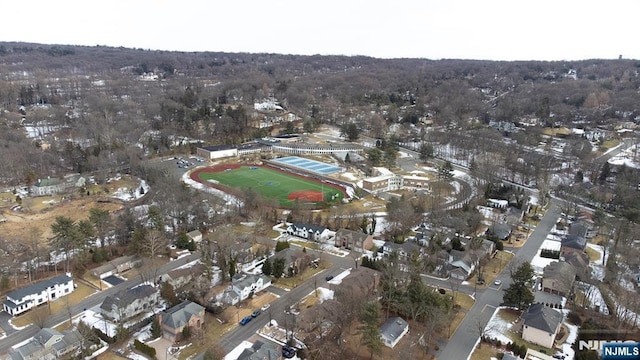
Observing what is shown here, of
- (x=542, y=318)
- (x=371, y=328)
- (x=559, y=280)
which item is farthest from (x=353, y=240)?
(x=542, y=318)

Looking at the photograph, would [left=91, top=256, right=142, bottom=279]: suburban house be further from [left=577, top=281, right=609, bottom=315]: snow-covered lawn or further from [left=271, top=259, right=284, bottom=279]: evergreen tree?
[left=577, top=281, right=609, bottom=315]: snow-covered lawn

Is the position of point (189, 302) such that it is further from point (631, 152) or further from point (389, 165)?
point (631, 152)

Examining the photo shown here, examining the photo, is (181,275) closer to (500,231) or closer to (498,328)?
(498,328)

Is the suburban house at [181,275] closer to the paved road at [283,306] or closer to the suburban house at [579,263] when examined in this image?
the paved road at [283,306]

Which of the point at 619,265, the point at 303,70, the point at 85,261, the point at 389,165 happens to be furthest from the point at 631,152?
the point at 303,70

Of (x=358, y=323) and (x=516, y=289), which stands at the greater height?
(x=516, y=289)

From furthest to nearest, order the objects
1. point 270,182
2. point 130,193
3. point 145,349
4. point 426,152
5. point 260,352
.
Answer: point 426,152, point 270,182, point 130,193, point 145,349, point 260,352
